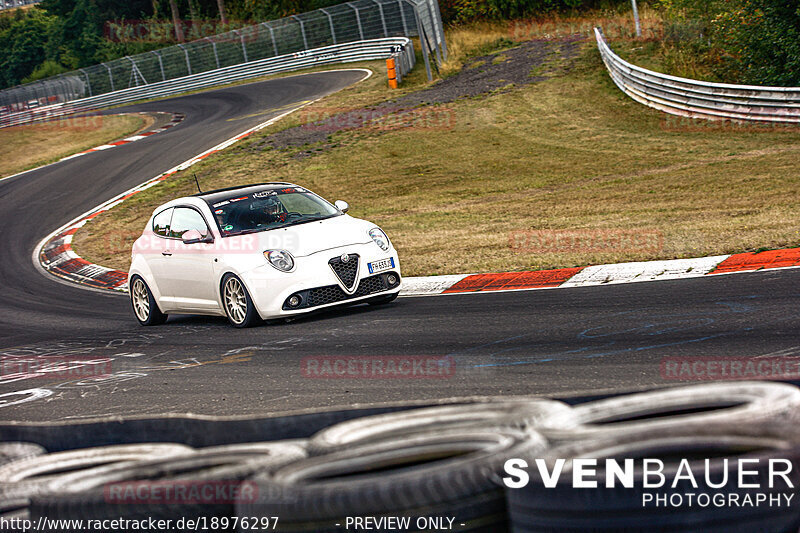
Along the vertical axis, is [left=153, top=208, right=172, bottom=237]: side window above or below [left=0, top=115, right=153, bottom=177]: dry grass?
below

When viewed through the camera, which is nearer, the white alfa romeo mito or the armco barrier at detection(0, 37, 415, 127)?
the white alfa romeo mito

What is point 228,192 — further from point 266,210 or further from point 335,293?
point 335,293

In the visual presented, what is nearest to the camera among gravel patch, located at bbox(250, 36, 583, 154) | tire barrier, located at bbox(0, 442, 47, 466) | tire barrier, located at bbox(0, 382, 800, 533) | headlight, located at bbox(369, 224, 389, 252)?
tire barrier, located at bbox(0, 382, 800, 533)

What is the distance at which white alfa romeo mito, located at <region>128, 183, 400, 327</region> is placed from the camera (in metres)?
9.61

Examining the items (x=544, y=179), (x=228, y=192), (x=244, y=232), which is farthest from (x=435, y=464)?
(x=544, y=179)

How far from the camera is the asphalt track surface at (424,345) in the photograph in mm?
6125

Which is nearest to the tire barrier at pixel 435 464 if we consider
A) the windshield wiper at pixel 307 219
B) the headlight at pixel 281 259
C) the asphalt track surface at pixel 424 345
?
the asphalt track surface at pixel 424 345

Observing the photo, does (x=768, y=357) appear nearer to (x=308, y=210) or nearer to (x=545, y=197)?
(x=308, y=210)

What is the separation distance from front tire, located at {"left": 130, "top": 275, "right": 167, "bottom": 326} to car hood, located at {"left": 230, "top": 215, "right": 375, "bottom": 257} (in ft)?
6.48

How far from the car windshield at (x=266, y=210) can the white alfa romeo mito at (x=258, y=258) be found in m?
0.01

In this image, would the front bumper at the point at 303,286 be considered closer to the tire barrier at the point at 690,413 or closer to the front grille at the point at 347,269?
the front grille at the point at 347,269

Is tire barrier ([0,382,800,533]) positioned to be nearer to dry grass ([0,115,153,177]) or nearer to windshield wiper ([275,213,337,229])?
windshield wiper ([275,213,337,229])

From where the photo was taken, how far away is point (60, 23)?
85.9 m

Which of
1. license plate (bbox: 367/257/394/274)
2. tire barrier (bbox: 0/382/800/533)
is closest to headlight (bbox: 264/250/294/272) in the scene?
license plate (bbox: 367/257/394/274)
